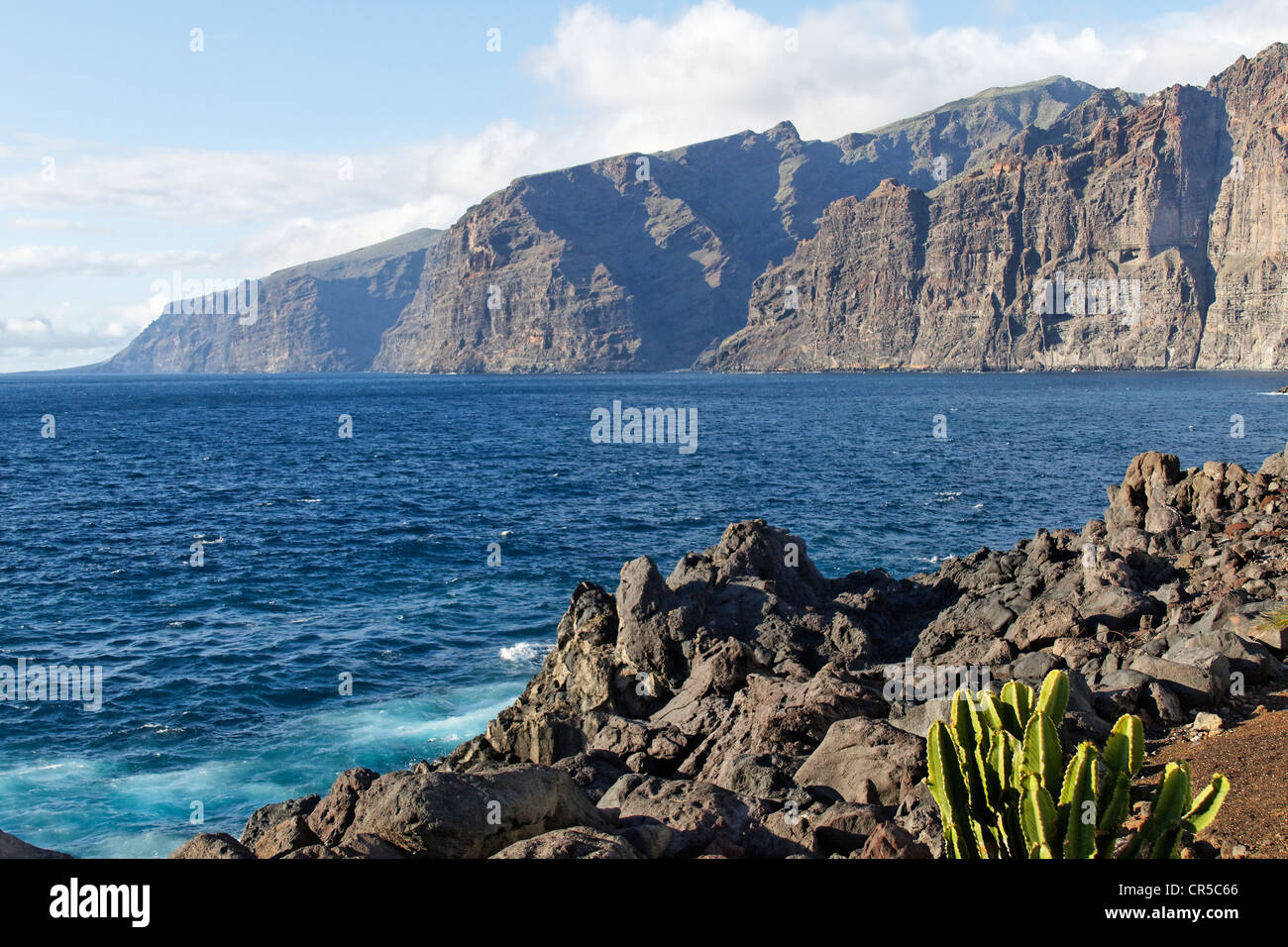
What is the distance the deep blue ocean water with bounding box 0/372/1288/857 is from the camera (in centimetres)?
1827

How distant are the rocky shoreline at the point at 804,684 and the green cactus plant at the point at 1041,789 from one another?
1163mm

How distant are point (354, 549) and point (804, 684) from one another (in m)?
26.2

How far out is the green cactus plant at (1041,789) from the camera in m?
5.96

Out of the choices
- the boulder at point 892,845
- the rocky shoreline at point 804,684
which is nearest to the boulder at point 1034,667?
the rocky shoreline at point 804,684

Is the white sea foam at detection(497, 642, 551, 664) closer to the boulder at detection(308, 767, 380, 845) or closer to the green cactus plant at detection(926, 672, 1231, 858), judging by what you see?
the boulder at detection(308, 767, 380, 845)

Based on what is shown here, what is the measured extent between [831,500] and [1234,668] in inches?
1258

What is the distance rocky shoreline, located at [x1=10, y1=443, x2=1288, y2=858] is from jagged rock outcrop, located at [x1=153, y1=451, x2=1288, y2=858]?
34 millimetres

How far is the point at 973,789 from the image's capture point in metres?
6.73

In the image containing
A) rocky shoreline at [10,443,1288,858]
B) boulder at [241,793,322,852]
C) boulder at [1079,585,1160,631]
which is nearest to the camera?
rocky shoreline at [10,443,1288,858]

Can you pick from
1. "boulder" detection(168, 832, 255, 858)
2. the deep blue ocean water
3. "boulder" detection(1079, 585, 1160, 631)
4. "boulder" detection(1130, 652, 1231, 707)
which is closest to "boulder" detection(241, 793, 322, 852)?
the deep blue ocean water

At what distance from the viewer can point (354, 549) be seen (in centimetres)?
3631

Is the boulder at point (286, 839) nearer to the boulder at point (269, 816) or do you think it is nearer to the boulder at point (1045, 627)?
the boulder at point (269, 816)

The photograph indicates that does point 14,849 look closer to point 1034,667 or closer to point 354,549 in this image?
point 1034,667

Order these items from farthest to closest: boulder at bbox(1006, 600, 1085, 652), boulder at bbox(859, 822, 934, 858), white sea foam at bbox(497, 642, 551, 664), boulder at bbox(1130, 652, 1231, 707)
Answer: white sea foam at bbox(497, 642, 551, 664)
boulder at bbox(1006, 600, 1085, 652)
boulder at bbox(1130, 652, 1231, 707)
boulder at bbox(859, 822, 934, 858)
